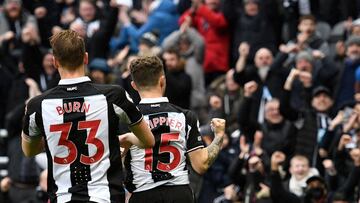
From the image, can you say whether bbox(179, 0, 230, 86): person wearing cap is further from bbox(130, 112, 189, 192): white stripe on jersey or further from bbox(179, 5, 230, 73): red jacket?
bbox(130, 112, 189, 192): white stripe on jersey

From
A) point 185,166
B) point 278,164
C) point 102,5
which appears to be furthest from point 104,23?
point 185,166

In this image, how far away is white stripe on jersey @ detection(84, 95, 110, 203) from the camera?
7918 mm

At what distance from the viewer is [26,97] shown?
58.2 ft

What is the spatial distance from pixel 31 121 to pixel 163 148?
1193 mm

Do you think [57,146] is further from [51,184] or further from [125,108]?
[125,108]

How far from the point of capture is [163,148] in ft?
28.7

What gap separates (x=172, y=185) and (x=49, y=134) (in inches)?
48.9

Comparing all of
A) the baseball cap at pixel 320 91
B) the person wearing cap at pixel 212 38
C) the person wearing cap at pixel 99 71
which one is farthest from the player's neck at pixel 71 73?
the person wearing cap at pixel 212 38

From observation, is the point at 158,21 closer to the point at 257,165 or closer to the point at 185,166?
the point at 257,165

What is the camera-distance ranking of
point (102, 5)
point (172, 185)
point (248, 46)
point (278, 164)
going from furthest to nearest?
point (102, 5)
point (248, 46)
point (278, 164)
point (172, 185)

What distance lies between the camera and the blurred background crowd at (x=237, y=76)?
14359mm

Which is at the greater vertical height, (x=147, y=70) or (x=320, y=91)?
(x=147, y=70)

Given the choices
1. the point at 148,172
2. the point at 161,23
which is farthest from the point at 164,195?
the point at 161,23

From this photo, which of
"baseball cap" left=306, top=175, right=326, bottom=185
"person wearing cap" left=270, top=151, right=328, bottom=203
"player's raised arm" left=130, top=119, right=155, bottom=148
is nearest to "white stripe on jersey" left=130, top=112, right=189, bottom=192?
"player's raised arm" left=130, top=119, right=155, bottom=148
